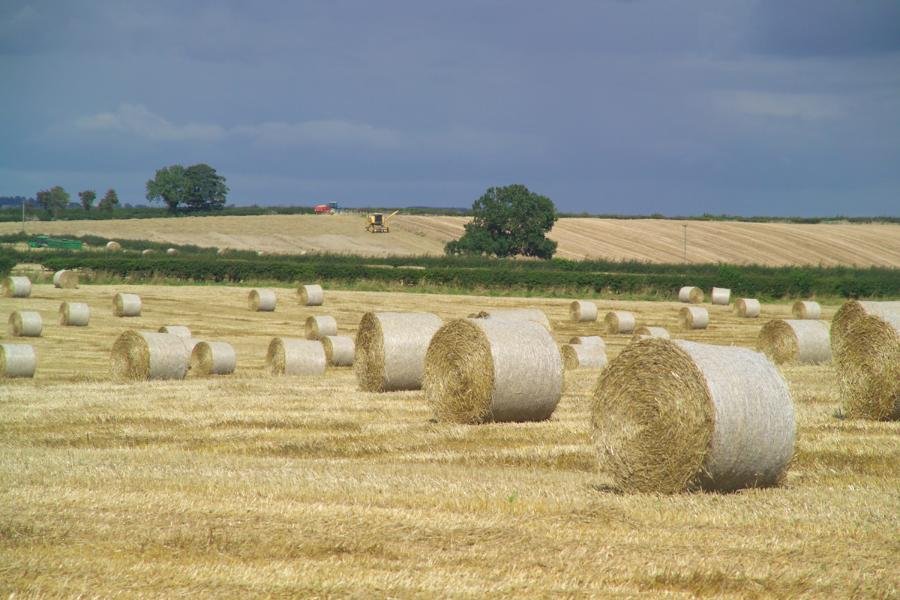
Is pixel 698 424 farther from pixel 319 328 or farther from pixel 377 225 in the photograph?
pixel 377 225

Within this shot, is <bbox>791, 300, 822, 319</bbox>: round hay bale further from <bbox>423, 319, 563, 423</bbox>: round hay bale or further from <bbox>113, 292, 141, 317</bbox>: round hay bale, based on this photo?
<bbox>423, 319, 563, 423</bbox>: round hay bale

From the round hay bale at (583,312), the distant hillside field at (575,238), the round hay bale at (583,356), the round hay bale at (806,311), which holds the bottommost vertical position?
the round hay bale at (583,356)

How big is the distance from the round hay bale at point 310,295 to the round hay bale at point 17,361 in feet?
66.0

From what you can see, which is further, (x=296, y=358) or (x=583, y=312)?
(x=583, y=312)

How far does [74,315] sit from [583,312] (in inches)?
635

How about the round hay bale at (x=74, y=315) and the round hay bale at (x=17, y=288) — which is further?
the round hay bale at (x=17, y=288)

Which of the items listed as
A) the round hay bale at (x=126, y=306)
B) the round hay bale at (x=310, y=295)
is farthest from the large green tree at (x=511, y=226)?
the round hay bale at (x=126, y=306)

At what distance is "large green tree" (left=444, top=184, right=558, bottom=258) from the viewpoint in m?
78.2

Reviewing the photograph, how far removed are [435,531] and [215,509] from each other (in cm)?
183

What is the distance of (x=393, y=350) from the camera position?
1983 cm

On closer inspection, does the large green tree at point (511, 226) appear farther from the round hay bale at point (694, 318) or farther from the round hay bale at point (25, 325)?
the round hay bale at point (25, 325)

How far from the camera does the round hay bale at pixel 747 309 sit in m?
42.8

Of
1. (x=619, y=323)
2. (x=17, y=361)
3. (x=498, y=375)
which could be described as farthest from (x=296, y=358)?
(x=619, y=323)

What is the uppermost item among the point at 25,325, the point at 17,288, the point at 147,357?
the point at 17,288
